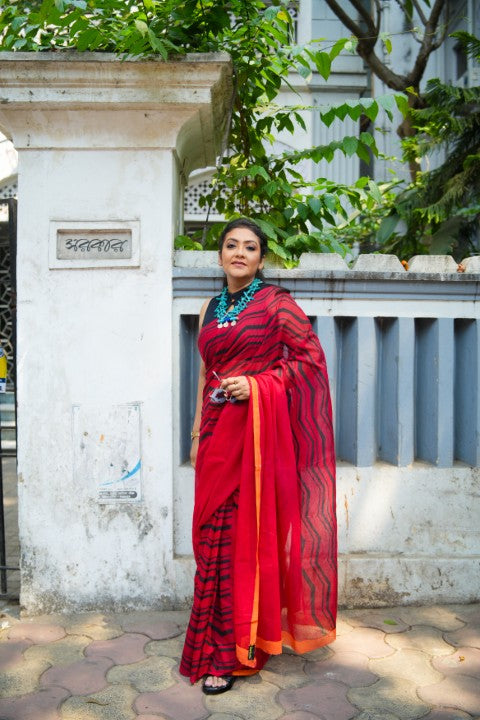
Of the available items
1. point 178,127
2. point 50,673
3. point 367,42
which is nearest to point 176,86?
point 178,127

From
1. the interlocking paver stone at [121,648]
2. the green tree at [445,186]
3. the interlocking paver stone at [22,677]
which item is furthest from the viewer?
the green tree at [445,186]

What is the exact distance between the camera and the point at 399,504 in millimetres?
3197

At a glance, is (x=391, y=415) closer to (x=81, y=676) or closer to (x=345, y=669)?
(x=345, y=669)

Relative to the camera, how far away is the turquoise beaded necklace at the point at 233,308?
268 cm

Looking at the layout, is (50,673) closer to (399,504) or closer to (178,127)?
(399,504)

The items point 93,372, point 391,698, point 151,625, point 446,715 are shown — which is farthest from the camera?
point 93,372

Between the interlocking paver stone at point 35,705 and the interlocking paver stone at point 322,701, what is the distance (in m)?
0.77

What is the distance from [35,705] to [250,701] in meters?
0.74

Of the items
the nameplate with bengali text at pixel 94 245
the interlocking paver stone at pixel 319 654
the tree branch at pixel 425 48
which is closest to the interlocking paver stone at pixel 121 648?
the interlocking paver stone at pixel 319 654

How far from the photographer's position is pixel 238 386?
2.52 metres

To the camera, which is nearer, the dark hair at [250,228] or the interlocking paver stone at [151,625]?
the dark hair at [250,228]

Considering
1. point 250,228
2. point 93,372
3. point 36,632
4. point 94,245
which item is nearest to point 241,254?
point 250,228

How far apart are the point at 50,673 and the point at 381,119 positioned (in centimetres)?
1039

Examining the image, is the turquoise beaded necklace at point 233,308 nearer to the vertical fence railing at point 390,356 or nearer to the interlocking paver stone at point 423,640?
the vertical fence railing at point 390,356
